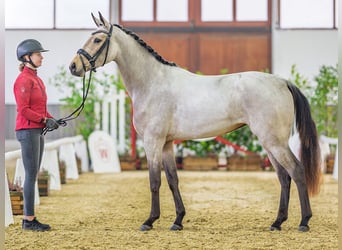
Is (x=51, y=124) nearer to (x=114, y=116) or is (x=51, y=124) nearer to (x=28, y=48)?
(x=28, y=48)

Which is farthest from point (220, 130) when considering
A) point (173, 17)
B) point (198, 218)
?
point (173, 17)

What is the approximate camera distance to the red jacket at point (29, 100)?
4602 millimetres

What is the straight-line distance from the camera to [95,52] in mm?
4629

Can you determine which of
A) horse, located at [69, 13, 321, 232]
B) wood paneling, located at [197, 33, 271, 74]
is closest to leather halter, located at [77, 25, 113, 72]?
horse, located at [69, 13, 321, 232]

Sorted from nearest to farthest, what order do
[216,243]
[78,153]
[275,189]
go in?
[216,243]
[275,189]
[78,153]

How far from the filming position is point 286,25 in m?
13.1

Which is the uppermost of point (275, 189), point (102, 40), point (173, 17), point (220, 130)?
point (173, 17)

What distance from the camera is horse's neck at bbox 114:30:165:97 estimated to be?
15.7ft

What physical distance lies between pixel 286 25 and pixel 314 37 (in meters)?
0.57

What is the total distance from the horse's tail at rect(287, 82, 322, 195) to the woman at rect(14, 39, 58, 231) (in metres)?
1.63

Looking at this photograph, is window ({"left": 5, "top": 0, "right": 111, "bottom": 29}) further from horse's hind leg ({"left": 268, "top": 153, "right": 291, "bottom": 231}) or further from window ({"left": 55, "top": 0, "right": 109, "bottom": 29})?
horse's hind leg ({"left": 268, "top": 153, "right": 291, "bottom": 231})

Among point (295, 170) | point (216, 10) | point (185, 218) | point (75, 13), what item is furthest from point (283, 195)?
point (75, 13)

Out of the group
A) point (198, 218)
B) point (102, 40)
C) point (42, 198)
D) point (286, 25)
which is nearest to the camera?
point (102, 40)

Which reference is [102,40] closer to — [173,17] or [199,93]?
[199,93]
